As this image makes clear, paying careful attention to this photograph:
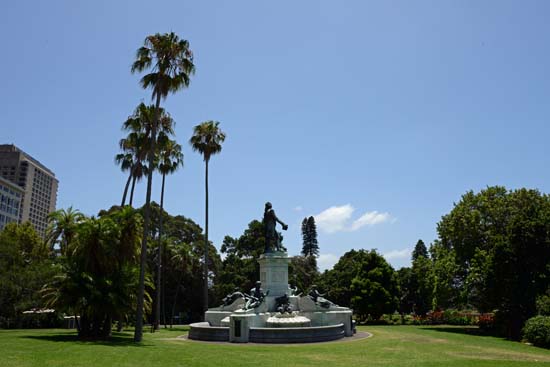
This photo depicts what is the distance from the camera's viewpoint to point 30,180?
14250 cm

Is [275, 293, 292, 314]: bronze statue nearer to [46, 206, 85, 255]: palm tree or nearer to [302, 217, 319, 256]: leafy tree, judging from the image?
[46, 206, 85, 255]: palm tree

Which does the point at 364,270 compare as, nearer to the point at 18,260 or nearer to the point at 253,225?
the point at 253,225

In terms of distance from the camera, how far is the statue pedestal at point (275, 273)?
30094mm

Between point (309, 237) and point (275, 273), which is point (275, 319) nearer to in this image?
point (275, 273)

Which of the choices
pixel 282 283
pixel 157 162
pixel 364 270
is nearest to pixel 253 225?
pixel 364 270

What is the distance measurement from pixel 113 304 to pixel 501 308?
25271mm

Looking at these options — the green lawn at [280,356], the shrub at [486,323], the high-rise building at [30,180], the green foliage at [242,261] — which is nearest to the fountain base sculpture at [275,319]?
the green lawn at [280,356]

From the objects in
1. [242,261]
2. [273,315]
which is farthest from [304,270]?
[273,315]

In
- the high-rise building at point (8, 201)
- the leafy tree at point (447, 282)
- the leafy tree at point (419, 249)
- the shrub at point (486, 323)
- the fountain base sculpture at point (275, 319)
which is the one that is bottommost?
the shrub at point (486, 323)

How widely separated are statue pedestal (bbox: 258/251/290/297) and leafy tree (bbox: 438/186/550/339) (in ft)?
45.8

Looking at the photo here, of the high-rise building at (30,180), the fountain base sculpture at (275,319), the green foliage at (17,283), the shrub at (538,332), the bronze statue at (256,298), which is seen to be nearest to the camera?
the shrub at (538,332)

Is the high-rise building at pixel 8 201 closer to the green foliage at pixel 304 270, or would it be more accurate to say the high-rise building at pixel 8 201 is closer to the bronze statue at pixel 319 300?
the green foliage at pixel 304 270

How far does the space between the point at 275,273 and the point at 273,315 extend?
12.2 feet

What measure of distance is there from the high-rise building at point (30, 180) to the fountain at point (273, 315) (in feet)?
395
